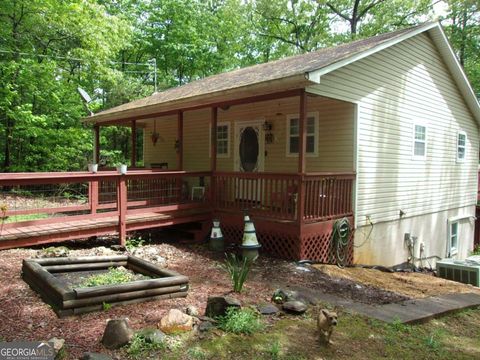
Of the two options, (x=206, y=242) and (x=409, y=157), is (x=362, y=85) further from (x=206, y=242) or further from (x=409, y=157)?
(x=206, y=242)

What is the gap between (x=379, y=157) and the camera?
907 centimetres

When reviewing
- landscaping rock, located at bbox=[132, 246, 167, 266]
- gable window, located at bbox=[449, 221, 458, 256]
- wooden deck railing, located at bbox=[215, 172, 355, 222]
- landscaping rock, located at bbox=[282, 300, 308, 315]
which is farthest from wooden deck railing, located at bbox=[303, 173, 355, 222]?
gable window, located at bbox=[449, 221, 458, 256]

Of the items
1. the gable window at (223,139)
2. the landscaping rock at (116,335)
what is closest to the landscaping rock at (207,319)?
the landscaping rock at (116,335)

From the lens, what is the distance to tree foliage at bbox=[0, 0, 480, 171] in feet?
50.5

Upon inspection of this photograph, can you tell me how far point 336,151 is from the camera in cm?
876

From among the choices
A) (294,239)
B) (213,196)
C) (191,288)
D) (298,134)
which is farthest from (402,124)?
(191,288)

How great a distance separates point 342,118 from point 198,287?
5.27m

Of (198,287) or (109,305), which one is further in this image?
(198,287)

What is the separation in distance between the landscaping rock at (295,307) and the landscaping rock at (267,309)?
12cm

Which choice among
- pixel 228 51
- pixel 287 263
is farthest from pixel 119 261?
pixel 228 51

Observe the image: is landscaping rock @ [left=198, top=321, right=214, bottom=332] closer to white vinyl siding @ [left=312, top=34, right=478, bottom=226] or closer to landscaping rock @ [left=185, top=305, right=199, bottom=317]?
landscaping rock @ [left=185, top=305, right=199, bottom=317]

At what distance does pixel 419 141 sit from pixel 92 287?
9.41 meters

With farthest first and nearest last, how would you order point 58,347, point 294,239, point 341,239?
1. point 341,239
2. point 294,239
3. point 58,347

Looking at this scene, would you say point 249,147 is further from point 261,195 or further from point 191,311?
point 191,311
